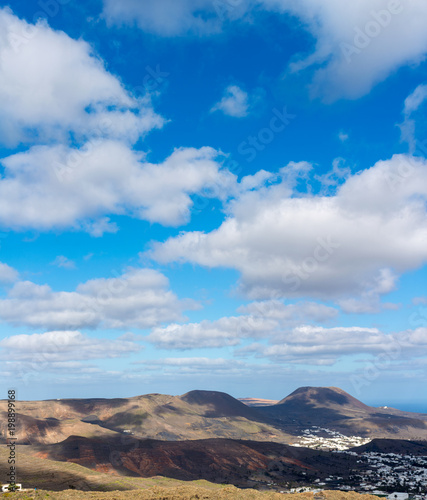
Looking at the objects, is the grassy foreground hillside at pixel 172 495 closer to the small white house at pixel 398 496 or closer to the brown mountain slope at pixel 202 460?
the small white house at pixel 398 496

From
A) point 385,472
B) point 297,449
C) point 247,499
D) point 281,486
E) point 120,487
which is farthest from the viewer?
point 297,449

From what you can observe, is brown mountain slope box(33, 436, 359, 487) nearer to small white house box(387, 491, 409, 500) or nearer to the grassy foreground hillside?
small white house box(387, 491, 409, 500)

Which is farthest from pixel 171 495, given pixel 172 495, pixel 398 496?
pixel 398 496

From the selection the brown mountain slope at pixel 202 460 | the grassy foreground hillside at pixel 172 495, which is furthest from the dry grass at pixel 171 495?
the brown mountain slope at pixel 202 460

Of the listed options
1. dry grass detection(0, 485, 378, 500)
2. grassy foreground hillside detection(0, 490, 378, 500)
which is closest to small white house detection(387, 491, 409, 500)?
dry grass detection(0, 485, 378, 500)

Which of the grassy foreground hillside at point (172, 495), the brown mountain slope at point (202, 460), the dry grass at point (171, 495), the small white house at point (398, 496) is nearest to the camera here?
the dry grass at point (171, 495)

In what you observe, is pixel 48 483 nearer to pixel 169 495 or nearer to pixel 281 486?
pixel 169 495

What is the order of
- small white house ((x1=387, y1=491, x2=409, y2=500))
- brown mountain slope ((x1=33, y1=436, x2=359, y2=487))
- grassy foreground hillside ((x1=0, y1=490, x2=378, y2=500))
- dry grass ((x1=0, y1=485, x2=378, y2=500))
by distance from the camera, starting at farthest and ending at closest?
1. brown mountain slope ((x1=33, y1=436, x2=359, y2=487))
2. small white house ((x1=387, y1=491, x2=409, y2=500))
3. grassy foreground hillside ((x1=0, y1=490, x2=378, y2=500))
4. dry grass ((x1=0, y1=485, x2=378, y2=500))

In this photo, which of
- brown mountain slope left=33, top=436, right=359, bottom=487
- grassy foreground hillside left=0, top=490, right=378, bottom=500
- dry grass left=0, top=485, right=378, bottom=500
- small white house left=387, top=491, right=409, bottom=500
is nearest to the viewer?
dry grass left=0, top=485, right=378, bottom=500

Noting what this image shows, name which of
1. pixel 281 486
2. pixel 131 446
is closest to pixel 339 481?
pixel 281 486

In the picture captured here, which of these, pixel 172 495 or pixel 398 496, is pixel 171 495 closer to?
pixel 172 495

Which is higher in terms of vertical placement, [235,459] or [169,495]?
[169,495]
